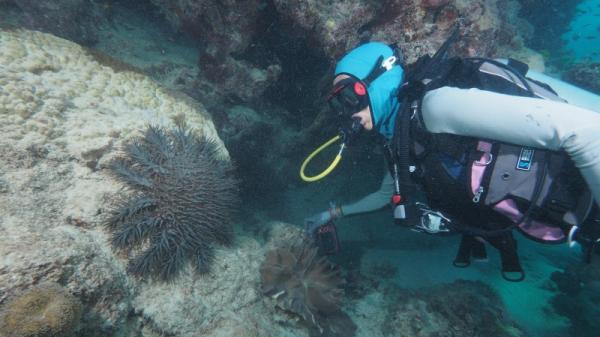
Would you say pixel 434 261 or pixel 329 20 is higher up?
pixel 329 20

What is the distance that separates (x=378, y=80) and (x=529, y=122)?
1556 millimetres

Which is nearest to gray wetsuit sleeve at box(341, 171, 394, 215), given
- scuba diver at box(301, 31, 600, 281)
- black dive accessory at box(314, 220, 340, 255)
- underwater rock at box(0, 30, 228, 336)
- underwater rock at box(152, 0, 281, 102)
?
black dive accessory at box(314, 220, 340, 255)

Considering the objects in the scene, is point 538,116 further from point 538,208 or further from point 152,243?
point 152,243

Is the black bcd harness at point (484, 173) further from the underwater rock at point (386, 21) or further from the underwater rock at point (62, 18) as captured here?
the underwater rock at point (62, 18)

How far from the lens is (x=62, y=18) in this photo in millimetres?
5281

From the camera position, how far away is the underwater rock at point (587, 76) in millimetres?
10211

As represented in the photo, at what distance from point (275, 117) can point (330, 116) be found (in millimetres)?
1167

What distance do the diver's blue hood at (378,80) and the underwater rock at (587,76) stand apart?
10.5 meters

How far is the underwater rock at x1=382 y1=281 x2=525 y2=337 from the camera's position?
4.56 m

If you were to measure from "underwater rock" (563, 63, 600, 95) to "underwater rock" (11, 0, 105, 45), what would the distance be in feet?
43.6

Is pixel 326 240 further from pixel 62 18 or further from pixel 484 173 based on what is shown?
pixel 62 18

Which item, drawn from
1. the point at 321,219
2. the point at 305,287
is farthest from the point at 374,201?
the point at 305,287

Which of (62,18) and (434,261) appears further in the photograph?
(434,261)

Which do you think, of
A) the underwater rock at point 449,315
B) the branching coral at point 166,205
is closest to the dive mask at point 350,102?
the branching coral at point 166,205
